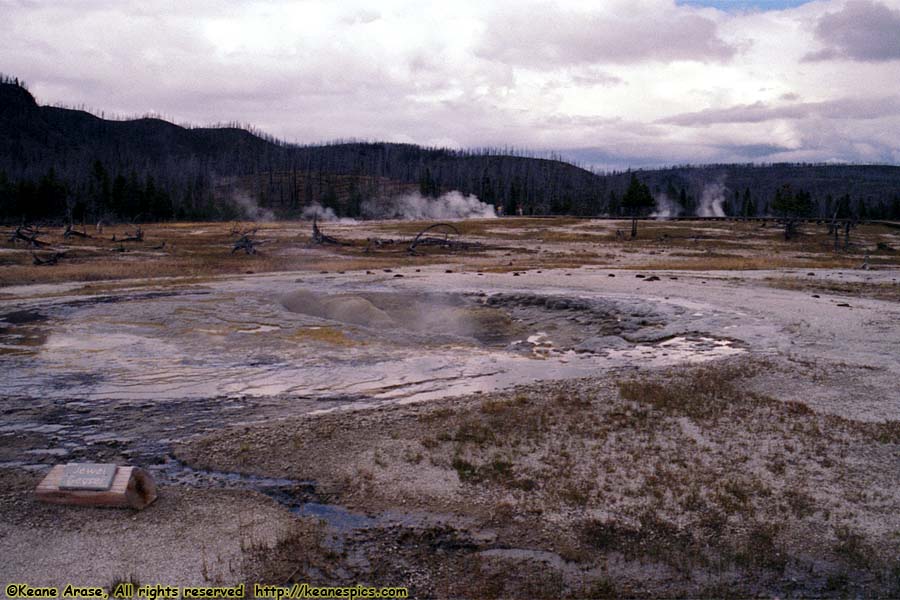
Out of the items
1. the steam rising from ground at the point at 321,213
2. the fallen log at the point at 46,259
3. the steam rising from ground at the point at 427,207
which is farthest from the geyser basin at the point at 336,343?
the steam rising from ground at the point at 427,207

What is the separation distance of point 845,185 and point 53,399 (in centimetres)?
20938

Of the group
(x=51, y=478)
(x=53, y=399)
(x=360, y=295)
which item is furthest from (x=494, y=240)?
(x=51, y=478)

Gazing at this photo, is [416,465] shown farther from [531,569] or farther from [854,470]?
[854,470]

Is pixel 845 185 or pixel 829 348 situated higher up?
pixel 845 185

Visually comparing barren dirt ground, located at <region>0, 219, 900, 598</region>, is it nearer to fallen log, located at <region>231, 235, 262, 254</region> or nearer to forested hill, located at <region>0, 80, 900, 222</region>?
fallen log, located at <region>231, 235, 262, 254</region>

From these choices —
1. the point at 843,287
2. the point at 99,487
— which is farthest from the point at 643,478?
the point at 843,287

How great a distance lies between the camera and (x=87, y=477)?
24.5 feet

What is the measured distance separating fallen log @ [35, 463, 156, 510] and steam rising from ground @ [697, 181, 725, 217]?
131 meters

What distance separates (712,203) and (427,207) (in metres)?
64.2

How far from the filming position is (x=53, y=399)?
11.7 meters

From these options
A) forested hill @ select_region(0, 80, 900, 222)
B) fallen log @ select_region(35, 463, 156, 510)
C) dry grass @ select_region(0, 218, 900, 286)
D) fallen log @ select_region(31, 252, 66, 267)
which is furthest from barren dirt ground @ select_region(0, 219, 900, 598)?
forested hill @ select_region(0, 80, 900, 222)

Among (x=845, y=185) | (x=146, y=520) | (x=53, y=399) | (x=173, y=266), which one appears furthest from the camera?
(x=845, y=185)

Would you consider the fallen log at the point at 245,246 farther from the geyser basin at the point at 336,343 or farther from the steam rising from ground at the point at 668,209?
the steam rising from ground at the point at 668,209

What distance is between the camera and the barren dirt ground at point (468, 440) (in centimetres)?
639
